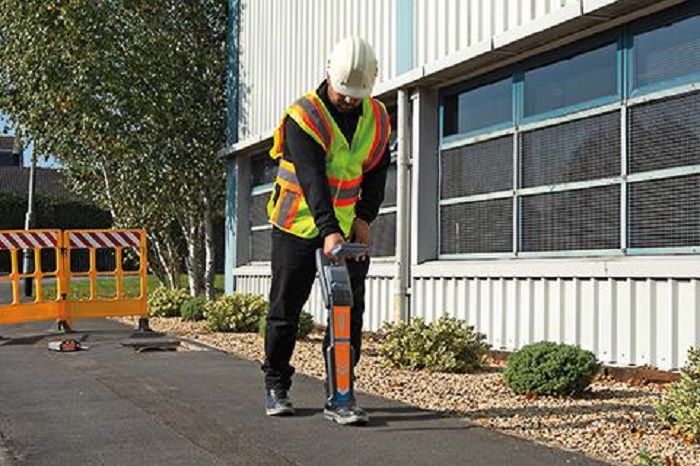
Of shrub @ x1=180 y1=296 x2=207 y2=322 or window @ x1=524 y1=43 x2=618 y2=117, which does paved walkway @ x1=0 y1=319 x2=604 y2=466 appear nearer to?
window @ x1=524 y1=43 x2=618 y2=117

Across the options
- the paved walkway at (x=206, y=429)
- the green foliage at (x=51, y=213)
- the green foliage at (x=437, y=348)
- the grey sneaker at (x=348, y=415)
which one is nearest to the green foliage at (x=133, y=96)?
the paved walkway at (x=206, y=429)

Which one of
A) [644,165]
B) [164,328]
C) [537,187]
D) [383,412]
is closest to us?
[383,412]

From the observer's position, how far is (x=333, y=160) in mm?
5660

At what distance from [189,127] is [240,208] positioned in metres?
1.70

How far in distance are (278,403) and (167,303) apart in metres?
10.4

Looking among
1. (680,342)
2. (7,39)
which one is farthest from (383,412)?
(7,39)

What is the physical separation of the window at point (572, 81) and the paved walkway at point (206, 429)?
330 cm

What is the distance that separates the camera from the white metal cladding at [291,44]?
11523mm

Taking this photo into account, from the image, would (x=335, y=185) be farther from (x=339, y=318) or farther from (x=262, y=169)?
(x=262, y=169)

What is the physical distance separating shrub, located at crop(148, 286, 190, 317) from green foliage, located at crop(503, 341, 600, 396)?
9.62 metres

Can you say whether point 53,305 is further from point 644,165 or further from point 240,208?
point 644,165

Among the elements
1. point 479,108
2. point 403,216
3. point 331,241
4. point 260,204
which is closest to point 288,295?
point 331,241

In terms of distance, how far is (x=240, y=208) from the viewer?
1650 centimetres

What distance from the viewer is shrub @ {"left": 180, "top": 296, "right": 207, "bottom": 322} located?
14.6 m
